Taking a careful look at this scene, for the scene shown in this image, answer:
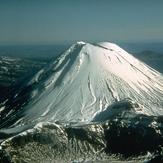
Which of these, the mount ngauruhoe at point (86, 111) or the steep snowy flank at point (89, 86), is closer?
the mount ngauruhoe at point (86, 111)

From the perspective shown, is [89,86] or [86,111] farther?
[89,86]

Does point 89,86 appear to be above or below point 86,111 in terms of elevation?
above

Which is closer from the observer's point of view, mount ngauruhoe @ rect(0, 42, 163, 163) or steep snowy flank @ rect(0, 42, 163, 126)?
mount ngauruhoe @ rect(0, 42, 163, 163)

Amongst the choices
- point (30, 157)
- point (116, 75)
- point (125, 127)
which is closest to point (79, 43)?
point (116, 75)

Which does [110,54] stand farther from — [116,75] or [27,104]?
[27,104]
